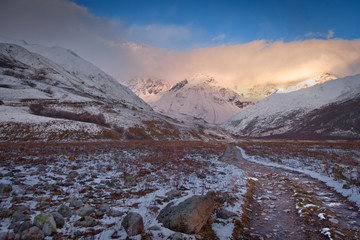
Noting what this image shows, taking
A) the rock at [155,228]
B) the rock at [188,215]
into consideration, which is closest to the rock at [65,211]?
the rock at [155,228]

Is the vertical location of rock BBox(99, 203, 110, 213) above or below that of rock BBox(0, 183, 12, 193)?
above

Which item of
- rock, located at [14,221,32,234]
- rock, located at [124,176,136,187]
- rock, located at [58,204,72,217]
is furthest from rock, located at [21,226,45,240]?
rock, located at [124,176,136,187]

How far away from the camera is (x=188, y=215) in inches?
249

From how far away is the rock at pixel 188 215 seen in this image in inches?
244

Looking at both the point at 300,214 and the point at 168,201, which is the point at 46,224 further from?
the point at 300,214

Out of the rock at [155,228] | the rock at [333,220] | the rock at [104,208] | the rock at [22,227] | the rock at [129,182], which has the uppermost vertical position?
the rock at [333,220]

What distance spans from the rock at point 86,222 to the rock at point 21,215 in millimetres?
1473

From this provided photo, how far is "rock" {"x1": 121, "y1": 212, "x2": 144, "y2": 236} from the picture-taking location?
18.9 ft

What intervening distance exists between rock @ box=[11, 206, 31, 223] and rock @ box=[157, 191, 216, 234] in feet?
13.7

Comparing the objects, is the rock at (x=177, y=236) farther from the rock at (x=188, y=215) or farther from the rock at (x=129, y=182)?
the rock at (x=129, y=182)

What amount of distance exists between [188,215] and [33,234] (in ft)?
14.1

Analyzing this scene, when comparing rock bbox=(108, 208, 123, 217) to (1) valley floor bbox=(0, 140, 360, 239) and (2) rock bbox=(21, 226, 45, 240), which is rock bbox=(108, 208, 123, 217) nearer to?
(1) valley floor bbox=(0, 140, 360, 239)

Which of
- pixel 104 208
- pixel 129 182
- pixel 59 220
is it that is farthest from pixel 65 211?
pixel 129 182

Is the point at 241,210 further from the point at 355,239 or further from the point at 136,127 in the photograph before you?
the point at 136,127
